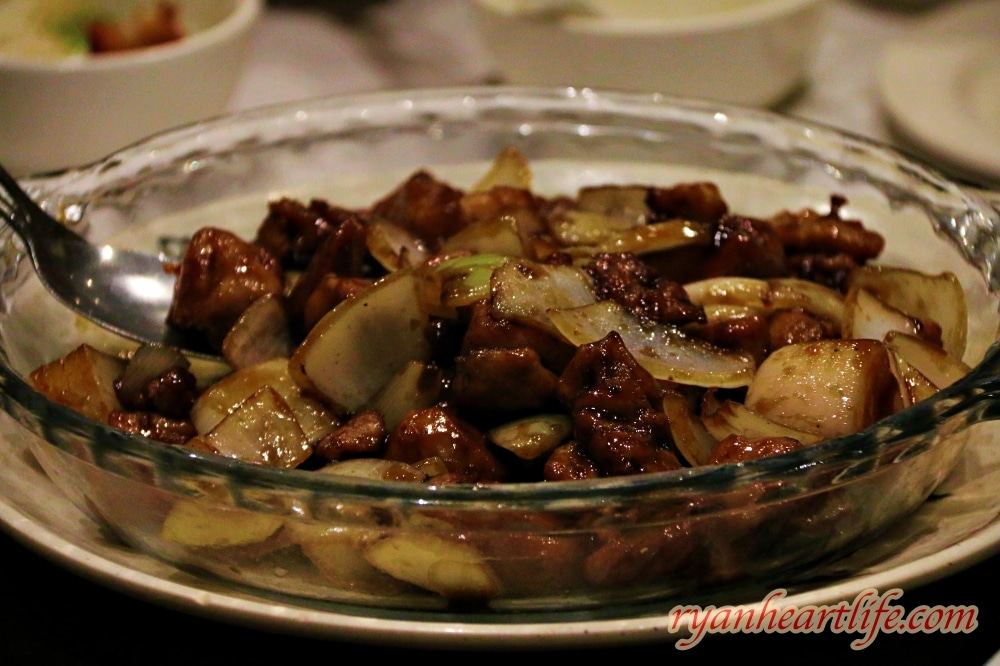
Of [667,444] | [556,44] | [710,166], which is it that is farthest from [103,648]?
[556,44]

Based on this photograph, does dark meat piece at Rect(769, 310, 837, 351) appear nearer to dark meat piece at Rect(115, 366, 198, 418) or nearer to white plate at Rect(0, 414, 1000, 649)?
white plate at Rect(0, 414, 1000, 649)

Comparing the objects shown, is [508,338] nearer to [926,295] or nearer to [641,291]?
[641,291]

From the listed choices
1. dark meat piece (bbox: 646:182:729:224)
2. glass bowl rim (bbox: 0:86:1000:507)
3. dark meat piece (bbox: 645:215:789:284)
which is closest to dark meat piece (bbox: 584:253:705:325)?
dark meat piece (bbox: 645:215:789:284)

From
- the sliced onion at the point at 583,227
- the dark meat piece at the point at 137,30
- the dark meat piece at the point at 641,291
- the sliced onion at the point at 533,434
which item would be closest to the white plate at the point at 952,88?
the sliced onion at the point at 583,227

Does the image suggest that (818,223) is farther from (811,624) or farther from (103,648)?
(103,648)

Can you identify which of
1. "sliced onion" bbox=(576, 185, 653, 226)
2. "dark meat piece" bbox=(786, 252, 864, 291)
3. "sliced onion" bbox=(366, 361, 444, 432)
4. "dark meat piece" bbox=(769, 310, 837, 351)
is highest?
"sliced onion" bbox=(576, 185, 653, 226)

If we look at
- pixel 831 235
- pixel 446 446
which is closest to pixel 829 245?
pixel 831 235

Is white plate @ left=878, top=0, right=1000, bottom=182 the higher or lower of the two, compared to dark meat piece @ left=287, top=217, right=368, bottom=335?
lower

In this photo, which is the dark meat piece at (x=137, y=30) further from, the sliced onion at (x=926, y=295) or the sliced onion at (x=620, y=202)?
the sliced onion at (x=926, y=295)
